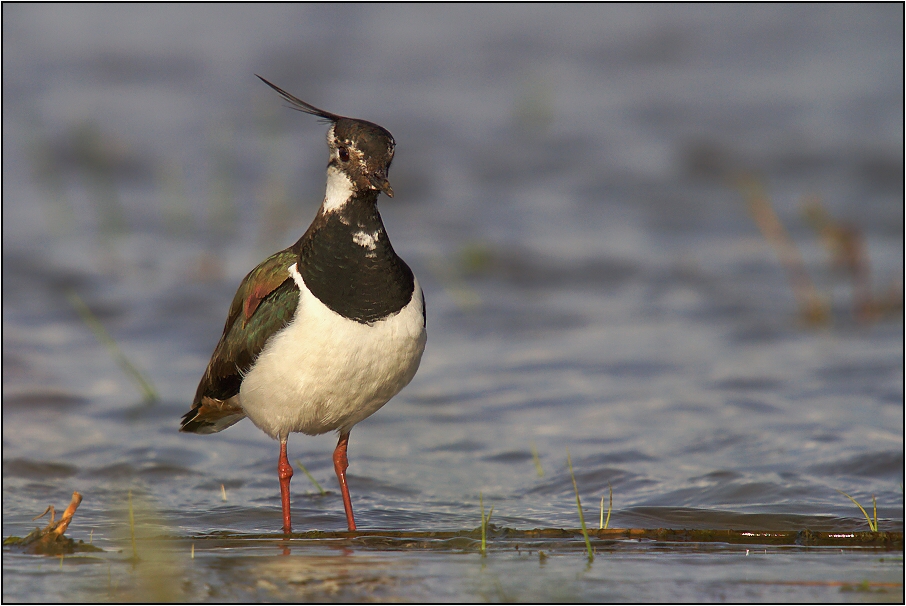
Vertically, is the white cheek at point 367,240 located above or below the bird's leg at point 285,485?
above

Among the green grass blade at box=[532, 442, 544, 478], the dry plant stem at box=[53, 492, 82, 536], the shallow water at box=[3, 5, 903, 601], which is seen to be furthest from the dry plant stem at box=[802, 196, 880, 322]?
the dry plant stem at box=[53, 492, 82, 536]

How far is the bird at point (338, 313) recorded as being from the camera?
16.4ft

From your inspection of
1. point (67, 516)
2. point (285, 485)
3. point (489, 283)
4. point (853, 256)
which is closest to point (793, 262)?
point (853, 256)

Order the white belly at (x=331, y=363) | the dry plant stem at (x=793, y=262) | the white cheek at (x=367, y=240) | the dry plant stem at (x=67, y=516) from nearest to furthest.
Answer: the dry plant stem at (x=67, y=516), the white belly at (x=331, y=363), the white cheek at (x=367, y=240), the dry plant stem at (x=793, y=262)

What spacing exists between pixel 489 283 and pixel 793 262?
3.07 metres

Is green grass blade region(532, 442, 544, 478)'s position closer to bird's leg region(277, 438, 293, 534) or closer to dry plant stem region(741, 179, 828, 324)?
Answer: bird's leg region(277, 438, 293, 534)

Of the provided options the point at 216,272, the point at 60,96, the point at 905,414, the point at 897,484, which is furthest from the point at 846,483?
the point at 60,96

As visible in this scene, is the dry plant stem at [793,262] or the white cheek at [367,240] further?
the dry plant stem at [793,262]

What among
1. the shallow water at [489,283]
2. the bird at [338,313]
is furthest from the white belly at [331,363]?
the shallow water at [489,283]

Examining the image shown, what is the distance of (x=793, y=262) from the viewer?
10703 mm

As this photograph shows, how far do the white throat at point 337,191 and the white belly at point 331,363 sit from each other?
36 cm

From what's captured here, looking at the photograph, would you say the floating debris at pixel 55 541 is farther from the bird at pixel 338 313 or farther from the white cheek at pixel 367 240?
the white cheek at pixel 367 240

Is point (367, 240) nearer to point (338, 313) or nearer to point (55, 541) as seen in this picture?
point (338, 313)

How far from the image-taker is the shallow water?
4.83 m
